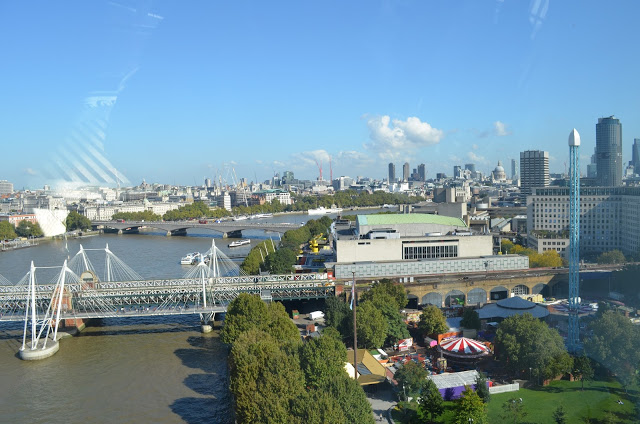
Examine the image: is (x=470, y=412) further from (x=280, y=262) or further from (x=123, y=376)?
(x=280, y=262)

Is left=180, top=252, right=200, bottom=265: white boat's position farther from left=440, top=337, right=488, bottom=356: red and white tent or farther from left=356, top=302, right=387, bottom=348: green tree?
left=440, top=337, right=488, bottom=356: red and white tent

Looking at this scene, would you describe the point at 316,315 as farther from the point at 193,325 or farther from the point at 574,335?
the point at 574,335

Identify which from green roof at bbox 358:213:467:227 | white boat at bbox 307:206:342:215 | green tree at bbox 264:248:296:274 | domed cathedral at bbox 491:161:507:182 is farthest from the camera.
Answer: domed cathedral at bbox 491:161:507:182

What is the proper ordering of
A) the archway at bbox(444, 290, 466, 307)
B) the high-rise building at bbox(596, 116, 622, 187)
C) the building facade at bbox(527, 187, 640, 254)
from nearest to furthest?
1. the high-rise building at bbox(596, 116, 622, 187)
2. the archway at bbox(444, 290, 466, 307)
3. the building facade at bbox(527, 187, 640, 254)

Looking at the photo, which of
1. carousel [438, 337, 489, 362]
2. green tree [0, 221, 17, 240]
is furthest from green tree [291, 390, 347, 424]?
green tree [0, 221, 17, 240]

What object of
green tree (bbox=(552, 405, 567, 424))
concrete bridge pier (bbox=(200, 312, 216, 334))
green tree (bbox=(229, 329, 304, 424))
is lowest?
concrete bridge pier (bbox=(200, 312, 216, 334))

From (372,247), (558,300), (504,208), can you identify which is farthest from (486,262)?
(504,208)

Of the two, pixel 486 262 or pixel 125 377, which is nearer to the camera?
pixel 125 377

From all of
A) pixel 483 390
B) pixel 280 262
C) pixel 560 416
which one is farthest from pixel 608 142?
pixel 280 262
